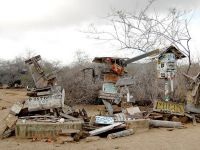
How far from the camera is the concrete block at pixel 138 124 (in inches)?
532

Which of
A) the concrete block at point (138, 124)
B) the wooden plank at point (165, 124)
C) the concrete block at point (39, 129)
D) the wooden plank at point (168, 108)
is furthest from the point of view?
the wooden plank at point (168, 108)

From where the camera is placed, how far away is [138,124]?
538 inches

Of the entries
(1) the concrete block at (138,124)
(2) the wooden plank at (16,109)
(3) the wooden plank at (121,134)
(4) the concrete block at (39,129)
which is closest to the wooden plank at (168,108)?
(1) the concrete block at (138,124)

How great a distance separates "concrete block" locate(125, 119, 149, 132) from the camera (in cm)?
1352

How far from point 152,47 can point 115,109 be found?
5456 millimetres

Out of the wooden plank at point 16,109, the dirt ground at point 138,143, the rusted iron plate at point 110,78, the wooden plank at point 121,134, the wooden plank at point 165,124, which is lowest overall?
the dirt ground at point 138,143

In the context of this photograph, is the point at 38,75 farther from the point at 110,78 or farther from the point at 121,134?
the point at 121,134

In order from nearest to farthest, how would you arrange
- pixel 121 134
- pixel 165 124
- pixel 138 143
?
pixel 138 143 → pixel 121 134 → pixel 165 124

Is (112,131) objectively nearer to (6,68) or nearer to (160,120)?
(160,120)

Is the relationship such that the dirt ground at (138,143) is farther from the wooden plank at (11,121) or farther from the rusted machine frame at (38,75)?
the rusted machine frame at (38,75)

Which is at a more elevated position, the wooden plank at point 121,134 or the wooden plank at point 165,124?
the wooden plank at point 165,124

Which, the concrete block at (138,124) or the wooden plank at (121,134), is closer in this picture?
the wooden plank at (121,134)

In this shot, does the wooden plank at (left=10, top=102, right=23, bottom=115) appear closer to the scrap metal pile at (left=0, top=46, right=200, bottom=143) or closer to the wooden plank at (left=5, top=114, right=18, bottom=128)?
the scrap metal pile at (left=0, top=46, right=200, bottom=143)

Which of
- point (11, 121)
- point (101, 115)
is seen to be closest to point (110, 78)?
point (101, 115)
